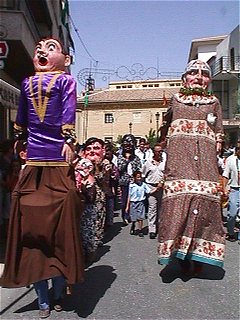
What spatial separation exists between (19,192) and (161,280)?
1772mm

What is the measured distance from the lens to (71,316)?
3816 millimetres

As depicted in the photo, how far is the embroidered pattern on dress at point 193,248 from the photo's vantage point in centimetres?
482

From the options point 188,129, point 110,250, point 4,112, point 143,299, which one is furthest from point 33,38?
point 143,299

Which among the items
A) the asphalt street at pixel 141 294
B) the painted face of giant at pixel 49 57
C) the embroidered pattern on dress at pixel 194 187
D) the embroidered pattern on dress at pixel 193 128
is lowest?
the asphalt street at pixel 141 294

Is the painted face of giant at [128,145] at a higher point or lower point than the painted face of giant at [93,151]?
higher

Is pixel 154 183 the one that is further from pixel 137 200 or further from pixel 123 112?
pixel 123 112

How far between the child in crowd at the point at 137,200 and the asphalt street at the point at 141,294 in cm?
194

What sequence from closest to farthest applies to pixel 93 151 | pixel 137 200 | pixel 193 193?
pixel 193 193, pixel 93 151, pixel 137 200

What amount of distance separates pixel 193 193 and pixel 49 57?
1905mm

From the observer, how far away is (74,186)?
3898 millimetres

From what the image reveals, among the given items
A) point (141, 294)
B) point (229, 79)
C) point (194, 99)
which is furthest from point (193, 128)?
point (229, 79)

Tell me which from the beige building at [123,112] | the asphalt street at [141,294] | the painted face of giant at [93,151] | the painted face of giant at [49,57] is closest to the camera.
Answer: the asphalt street at [141,294]

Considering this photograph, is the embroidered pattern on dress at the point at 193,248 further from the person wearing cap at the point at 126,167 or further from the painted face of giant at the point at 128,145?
the painted face of giant at the point at 128,145

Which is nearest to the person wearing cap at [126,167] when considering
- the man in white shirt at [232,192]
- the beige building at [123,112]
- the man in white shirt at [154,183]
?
the man in white shirt at [154,183]
